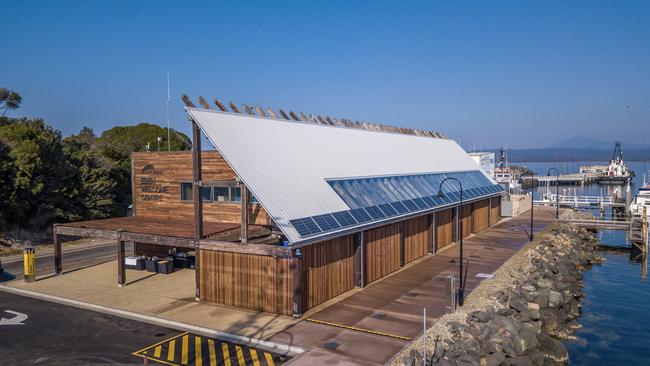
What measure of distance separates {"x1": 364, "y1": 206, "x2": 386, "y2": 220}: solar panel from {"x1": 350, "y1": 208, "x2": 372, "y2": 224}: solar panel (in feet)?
1.44

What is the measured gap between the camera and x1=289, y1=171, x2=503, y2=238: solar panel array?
73.4 feet

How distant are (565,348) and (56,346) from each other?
70.7ft

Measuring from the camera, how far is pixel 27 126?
43281mm

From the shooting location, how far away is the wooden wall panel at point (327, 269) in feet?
70.5

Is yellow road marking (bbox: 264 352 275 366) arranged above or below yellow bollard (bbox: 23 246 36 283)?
below

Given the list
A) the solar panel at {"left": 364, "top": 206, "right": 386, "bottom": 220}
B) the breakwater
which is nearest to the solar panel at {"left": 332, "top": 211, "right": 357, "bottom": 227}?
the solar panel at {"left": 364, "top": 206, "right": 386, "bottom": 220}

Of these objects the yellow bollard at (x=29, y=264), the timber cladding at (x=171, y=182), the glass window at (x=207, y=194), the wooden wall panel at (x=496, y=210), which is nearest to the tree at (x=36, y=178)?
the timber cladding at (x=171, y=182)

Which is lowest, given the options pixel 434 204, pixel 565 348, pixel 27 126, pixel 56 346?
pixel 565 348

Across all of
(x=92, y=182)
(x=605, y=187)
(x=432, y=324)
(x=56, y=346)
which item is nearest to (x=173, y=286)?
(x=56, y=346)

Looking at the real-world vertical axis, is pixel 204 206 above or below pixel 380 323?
above

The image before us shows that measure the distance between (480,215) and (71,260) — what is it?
35.1 metres

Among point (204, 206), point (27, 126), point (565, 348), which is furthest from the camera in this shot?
point (27, 126)

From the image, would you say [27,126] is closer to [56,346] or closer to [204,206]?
[204,206]

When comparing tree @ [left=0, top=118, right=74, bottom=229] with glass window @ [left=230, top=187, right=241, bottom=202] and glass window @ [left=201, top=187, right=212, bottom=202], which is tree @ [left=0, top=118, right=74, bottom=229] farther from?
glass window @ [left=230, top=187, right=241, bottom=202]
